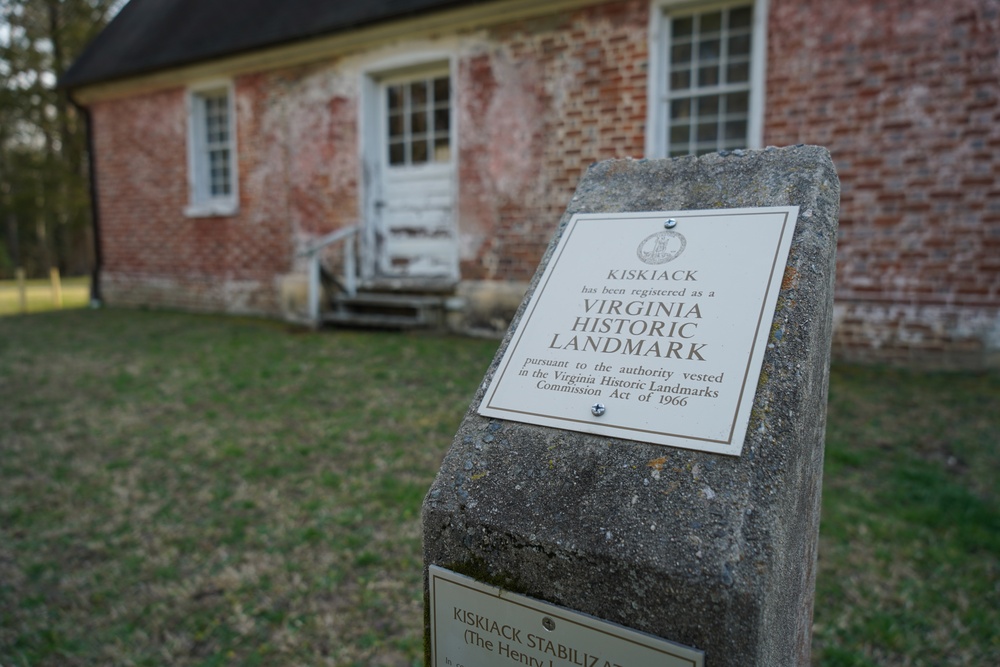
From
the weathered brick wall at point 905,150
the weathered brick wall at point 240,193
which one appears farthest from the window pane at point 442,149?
the weathered brick wall at point 905,150

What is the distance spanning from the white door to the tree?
12595 mm

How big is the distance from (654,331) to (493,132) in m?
6.53

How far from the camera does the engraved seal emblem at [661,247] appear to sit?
1664 mm

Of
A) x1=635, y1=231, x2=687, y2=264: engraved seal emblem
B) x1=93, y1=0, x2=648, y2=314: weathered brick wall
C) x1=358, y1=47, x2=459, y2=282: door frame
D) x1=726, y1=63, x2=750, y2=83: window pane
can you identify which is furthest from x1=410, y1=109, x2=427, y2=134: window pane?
x1=635, y1=231, x2=687, y2=264: engraved seal emblem

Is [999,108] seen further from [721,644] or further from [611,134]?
[721,644]

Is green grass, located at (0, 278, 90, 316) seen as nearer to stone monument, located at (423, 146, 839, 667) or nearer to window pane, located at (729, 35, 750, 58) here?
window pane, located at (729, 35, 750, 58)

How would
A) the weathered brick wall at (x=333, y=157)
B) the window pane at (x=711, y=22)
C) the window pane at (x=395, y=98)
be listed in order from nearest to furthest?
the window pane at (x=711, y=22) < the weathered brick wall at (x=333, y=157) < the window pane at (x=395, y=98)

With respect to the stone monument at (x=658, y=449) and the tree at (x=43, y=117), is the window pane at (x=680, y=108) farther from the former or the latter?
the tree at (x=43, y=117)

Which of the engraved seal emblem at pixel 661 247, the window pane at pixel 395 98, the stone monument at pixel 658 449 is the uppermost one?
the window pane at pixel 395 98

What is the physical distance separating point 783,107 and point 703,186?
16.8ft

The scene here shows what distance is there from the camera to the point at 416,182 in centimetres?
859

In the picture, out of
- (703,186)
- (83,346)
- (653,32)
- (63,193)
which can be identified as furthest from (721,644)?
(63,193)

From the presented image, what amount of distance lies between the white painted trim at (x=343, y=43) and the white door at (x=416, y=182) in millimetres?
533

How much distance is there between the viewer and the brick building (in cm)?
571
